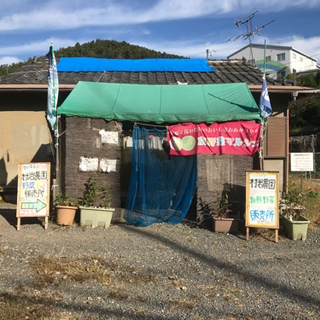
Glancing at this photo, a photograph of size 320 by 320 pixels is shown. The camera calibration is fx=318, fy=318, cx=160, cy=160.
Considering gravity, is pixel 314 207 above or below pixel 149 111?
below

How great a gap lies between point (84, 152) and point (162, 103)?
2.28m

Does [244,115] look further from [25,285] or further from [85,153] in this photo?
[25,285]

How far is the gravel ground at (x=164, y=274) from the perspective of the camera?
139 inches

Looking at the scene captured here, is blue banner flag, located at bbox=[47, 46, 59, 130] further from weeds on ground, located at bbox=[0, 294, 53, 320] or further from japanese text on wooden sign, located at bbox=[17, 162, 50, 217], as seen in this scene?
weeds on ground, located at bbox=[0, 294, 53, 320]

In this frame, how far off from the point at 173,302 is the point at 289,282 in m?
1.72

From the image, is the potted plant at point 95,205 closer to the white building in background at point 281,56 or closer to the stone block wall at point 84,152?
the stone block wall at point 84,152

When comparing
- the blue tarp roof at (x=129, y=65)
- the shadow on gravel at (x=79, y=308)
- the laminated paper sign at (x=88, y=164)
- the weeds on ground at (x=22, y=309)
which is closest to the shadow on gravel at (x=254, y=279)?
the shadow on gravel at (x=79, y=308)

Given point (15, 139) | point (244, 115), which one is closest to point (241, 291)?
point (244, 115)

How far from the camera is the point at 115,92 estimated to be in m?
8.23

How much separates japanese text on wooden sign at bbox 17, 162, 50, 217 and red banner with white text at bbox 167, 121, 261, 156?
2.76m

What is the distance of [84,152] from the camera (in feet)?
23.0

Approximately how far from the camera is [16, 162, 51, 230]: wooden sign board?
6.35 metres

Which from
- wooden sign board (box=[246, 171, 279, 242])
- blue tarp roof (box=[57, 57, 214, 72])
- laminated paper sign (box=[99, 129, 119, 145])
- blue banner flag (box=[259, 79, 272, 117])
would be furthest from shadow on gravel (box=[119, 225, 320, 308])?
blue tarp roof (box=[57, 57, 214, 72])

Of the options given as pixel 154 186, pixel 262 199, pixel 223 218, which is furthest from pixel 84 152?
pixel 262 199
